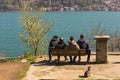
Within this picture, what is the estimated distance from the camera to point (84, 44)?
874 inches

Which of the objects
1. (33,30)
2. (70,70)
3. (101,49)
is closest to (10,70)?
(70,70)

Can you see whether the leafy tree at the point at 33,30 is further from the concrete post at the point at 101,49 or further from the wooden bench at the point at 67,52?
the concrete post at the point at 101,49

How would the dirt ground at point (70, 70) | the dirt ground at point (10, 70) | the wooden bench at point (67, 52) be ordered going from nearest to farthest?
1. the dirt ground at point (70, 70)
2. the dirt ground at point (10, 70)
3. the wooden bench at point (67, 52)

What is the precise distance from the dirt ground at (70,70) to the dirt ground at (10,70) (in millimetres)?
634

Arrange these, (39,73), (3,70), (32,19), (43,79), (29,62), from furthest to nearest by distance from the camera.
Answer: (32,19) → (29,62) → (3,70) → (39,73) → (43,79)

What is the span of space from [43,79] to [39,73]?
4.55 feet

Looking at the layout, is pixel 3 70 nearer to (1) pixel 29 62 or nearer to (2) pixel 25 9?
(1) pixel 29 62

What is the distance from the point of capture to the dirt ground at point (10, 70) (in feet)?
63.5

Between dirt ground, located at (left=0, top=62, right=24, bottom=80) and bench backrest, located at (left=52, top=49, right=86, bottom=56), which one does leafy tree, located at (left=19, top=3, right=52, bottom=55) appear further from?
bench backrest, located at (left=52, top=49, right=86, bottom=56)

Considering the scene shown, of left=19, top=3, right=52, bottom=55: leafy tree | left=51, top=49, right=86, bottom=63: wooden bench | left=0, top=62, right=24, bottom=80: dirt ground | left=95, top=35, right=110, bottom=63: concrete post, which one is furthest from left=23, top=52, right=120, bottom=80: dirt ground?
left=19, top=3, right=52, bottom=55: leafy tree

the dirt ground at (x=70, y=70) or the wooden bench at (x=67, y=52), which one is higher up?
the wooden bench at (x=67, y=52)

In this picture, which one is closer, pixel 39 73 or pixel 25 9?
pixel 39 73

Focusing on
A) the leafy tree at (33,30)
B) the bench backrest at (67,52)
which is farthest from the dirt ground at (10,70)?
the leafy tree at (33,30)

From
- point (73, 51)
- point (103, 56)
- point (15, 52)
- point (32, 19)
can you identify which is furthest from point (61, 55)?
point (15, 52)
